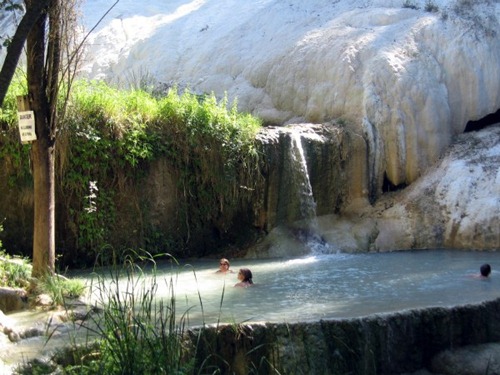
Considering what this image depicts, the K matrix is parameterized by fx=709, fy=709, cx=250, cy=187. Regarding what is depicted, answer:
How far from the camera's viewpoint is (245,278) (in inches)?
359

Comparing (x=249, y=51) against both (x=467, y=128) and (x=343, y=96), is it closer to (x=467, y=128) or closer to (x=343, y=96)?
(x=343, y=96)

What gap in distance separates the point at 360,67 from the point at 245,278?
7.41 metres

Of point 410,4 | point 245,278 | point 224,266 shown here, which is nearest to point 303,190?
point 224,266

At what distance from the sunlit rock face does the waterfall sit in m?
1.64

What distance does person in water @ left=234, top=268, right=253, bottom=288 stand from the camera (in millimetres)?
9039

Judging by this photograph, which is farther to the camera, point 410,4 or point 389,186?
point 410,4

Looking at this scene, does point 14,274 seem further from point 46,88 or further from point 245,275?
point 245,275

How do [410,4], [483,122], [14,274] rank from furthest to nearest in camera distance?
1. [410,4]
2. [483,122]
3. [14,274]

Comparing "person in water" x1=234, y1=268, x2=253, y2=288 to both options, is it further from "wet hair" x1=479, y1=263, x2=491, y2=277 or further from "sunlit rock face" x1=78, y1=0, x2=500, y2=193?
"sunlit rock face" x1=78, y1=0, x2=500, y2=193

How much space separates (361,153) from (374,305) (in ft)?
22.5

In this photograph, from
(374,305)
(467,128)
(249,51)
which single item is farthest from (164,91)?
(374,305)

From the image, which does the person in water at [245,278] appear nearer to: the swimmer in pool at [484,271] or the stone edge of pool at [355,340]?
the stone edge of pool at [355,340]

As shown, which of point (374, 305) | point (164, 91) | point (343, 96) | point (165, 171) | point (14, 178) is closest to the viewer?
point (374, 305)

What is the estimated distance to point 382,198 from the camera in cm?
1391
